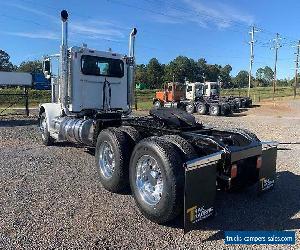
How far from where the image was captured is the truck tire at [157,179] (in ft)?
13.6

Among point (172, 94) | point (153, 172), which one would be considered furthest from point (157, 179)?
point (172, 94)

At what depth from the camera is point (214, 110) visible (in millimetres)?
28000

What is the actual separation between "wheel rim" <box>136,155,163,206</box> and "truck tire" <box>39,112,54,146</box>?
5.68 meters

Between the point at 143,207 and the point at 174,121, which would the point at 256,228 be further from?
the point at 174,121

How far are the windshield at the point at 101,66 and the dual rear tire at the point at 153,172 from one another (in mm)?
3594

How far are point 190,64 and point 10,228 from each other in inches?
5454

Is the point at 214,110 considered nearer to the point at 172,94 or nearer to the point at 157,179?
the point at 172,94

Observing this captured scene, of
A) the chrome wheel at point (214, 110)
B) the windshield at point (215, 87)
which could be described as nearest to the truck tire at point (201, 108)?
the chrome wheel at point (214, 110)

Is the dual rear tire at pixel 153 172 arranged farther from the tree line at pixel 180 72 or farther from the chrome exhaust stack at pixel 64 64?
the tree line at pixel 180 72

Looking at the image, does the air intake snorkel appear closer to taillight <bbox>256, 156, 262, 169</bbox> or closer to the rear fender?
the rear fender

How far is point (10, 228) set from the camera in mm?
4238

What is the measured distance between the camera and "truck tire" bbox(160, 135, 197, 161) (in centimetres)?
435

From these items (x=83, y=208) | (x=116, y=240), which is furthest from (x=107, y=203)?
(x=116, y=240)

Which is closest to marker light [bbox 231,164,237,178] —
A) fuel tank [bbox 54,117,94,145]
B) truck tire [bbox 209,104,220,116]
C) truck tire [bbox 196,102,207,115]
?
fuel tank [bbox 54,117,94,145]
